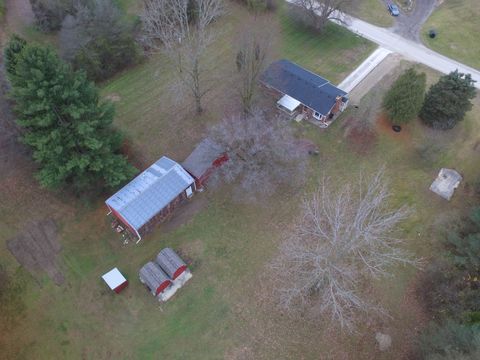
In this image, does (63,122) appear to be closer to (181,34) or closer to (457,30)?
(181,34)

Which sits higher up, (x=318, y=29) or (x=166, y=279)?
(x=318, y=29)

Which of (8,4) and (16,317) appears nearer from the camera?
(16,317)

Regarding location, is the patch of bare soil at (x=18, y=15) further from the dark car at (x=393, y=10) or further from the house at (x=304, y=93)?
the dark car at (x=393, y=10)

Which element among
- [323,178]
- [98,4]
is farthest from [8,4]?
[323,178]

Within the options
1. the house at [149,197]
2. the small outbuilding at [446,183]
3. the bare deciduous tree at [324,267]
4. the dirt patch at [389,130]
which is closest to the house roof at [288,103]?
the dirt patch at [389,130]

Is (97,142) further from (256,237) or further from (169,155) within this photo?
(256,237)

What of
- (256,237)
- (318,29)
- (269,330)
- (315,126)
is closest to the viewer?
(269,330)
